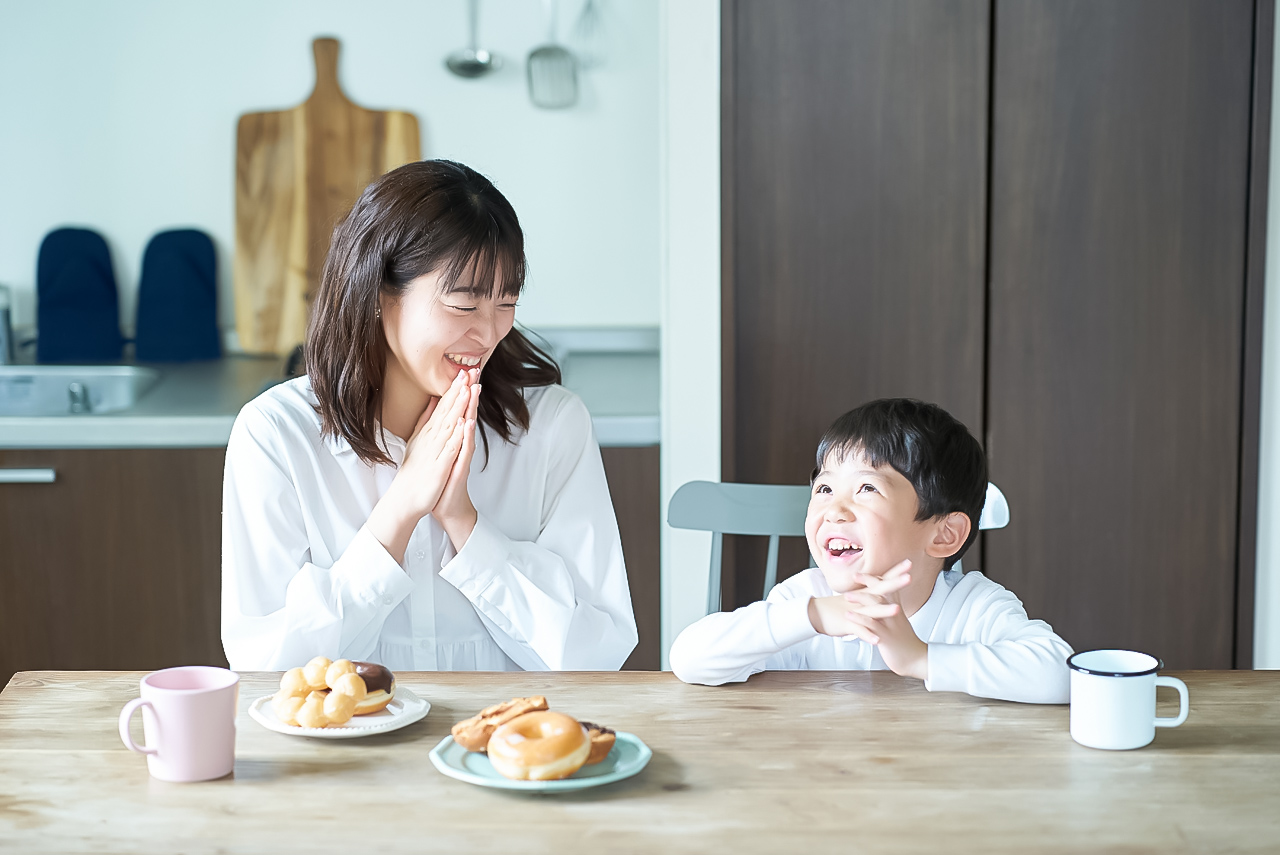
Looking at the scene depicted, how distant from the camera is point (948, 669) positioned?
43.3 inches

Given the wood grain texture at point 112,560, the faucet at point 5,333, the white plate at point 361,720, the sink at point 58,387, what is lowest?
the wood grain texture at point 112,560

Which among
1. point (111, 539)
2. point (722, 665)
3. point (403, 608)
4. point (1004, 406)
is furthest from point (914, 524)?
point (111, 539)

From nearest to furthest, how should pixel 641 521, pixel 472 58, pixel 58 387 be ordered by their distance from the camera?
pixel 641 521 → pixel 58 387 → pixel 472 58

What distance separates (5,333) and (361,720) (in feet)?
7.53

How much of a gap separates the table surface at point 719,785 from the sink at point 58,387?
1799mm

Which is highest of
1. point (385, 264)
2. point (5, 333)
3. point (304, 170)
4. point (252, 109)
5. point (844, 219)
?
point (252, 109)

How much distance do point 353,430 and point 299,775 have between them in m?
0.60

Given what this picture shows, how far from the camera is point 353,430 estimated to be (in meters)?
1.45

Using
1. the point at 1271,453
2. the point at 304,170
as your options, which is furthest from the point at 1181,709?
the point at 304,170

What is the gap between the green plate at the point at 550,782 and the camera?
0.87 metres

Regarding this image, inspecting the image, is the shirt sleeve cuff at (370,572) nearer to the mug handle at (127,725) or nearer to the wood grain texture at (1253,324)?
the mug handle at (127,725)

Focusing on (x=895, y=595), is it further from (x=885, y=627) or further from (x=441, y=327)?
(x=441, y=327)

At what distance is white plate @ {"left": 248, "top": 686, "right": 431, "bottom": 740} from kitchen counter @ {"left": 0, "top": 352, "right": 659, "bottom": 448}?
1320 millimetres

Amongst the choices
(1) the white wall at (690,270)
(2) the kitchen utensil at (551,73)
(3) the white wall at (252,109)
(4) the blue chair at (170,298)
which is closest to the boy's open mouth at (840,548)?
(1) the white wall at (690,270)
